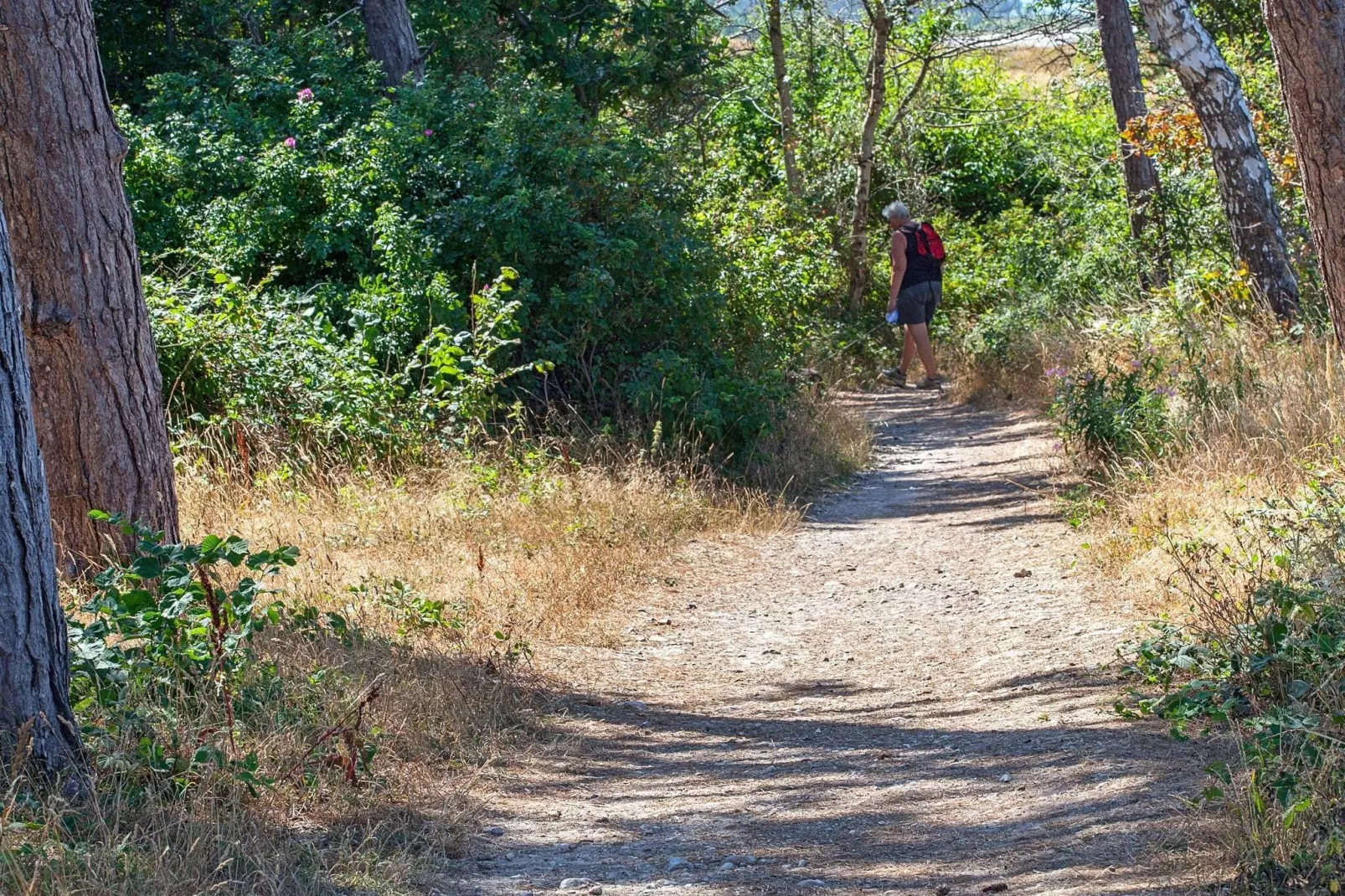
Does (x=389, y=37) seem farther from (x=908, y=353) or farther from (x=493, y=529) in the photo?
(x=908, y=353)

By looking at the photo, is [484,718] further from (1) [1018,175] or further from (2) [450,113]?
(1) [1018,175]

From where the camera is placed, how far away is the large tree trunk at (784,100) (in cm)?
1936

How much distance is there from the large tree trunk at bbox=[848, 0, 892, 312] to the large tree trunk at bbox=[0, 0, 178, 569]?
13.4 meters

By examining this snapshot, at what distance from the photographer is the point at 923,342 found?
53.6 ft

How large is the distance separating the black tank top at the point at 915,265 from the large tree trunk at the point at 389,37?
5.88 meters

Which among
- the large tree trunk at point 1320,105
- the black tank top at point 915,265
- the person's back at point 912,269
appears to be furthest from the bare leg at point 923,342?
the large tree trunk at point 1320,105

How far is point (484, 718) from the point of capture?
5.28 meters

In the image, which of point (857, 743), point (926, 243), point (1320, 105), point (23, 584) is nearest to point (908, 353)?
point (926, 243)

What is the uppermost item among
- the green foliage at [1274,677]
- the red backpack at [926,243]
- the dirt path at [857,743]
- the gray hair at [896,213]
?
the gray hair at [896,213]

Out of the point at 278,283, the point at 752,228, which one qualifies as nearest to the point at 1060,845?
the point at 278,283

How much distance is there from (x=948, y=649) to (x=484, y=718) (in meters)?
2.41

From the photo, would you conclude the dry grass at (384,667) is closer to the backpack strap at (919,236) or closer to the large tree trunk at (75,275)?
the large tree trunk at (75,275)

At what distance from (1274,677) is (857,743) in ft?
5.04

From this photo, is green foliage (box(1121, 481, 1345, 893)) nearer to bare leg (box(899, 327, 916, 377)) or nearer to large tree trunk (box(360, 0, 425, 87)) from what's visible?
large tree trunk (box(360, 0, 425, 87))
